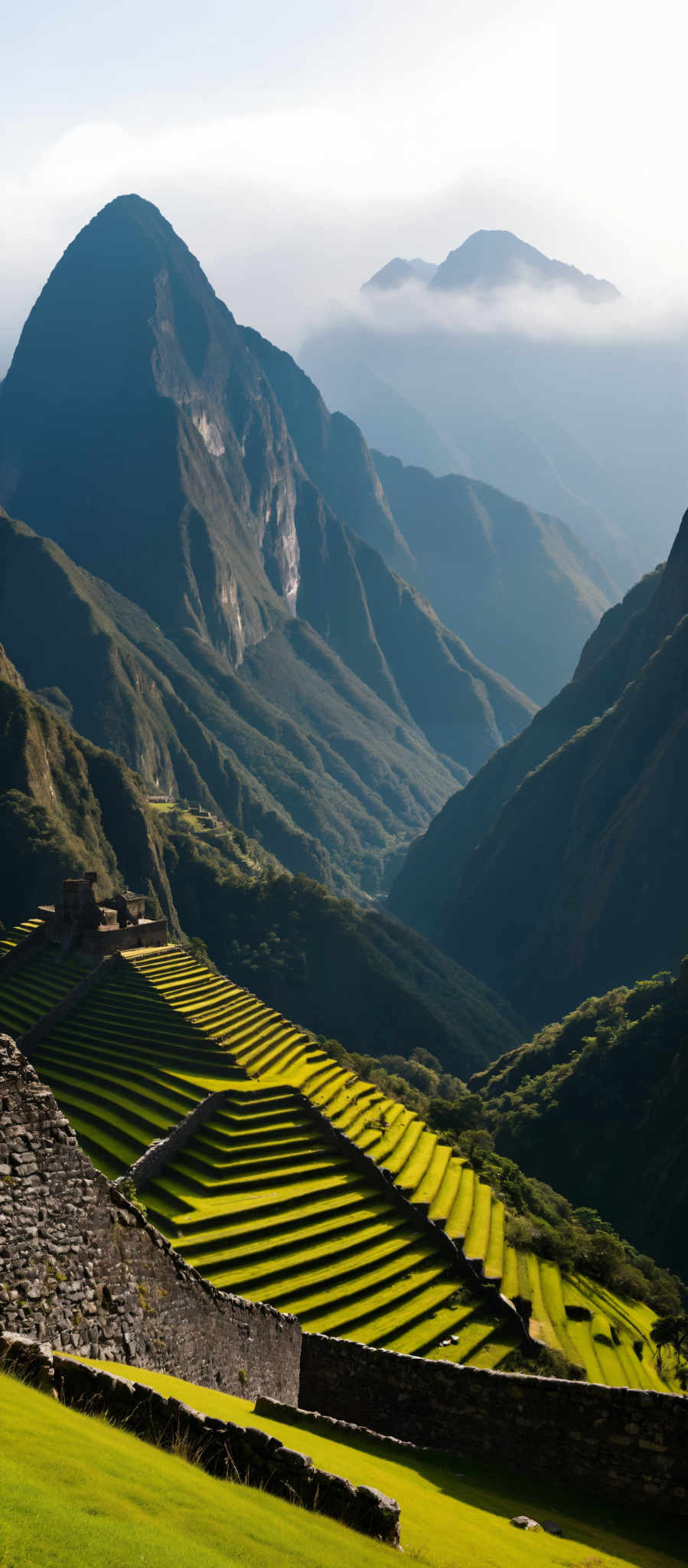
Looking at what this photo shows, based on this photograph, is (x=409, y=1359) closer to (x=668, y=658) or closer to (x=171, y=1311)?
(x=171, y=1311)

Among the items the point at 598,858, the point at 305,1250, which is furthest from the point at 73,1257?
the point at 598,858

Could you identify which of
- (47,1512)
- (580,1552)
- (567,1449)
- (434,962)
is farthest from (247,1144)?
(434,962)

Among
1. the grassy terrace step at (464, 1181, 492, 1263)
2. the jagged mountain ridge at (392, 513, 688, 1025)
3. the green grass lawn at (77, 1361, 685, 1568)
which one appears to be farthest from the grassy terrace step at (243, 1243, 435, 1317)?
the jagged mountain ridge at (392, 513, 688, 1025)

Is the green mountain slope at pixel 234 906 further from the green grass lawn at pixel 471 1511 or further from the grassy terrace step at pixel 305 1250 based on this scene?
the green grass lawn at pixel 471 1511

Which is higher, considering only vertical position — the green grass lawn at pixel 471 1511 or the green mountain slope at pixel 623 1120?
the green mountain slope at pixel 623 1120

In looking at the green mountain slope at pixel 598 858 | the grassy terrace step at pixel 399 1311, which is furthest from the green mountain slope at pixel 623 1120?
the green mountain slope at pixel 598 858

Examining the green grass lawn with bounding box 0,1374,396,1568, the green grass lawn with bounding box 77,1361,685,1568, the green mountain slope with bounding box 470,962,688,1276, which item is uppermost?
the green mountain slope with bounding box 470,962,688,1276

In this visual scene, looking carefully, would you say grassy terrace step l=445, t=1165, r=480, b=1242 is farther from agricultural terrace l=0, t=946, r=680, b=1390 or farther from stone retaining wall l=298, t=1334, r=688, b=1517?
stone retaining wall l=298, t=1334, r=688, b=1517
